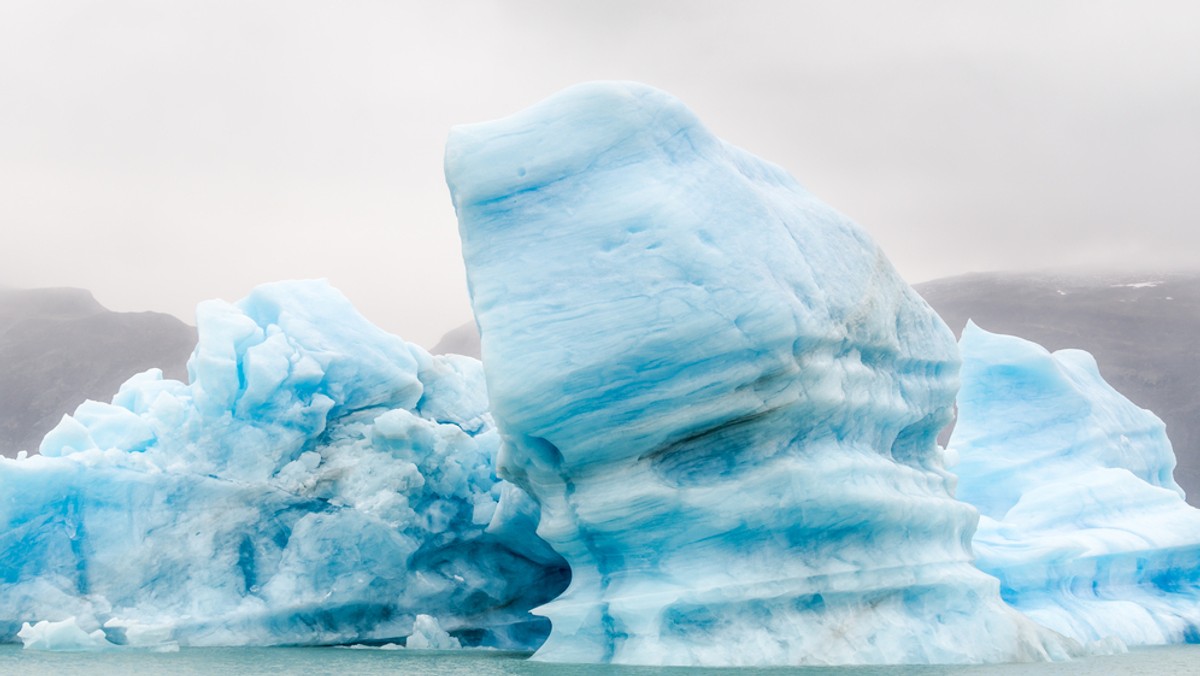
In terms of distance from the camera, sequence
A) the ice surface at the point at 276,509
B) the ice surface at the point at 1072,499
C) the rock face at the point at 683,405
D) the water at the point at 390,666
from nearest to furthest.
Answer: the water at the point at 390,666
the rock face at the point at 683,405
the ice surface at the point at 276,509
the ice surface at the point at 1072,499

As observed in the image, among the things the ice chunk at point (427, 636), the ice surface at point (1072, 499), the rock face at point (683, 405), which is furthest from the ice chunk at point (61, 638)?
the ice surface at point (1072, 499)

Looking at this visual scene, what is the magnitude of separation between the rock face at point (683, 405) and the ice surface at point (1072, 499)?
137 inches

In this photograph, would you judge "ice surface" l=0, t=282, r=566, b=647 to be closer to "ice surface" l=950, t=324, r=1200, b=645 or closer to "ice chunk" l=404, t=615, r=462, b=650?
"ice chunk" l=404, t=615, r=462, b=650

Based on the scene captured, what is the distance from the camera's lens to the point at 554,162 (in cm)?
994

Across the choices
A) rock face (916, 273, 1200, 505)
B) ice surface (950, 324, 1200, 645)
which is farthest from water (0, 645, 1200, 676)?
rock face (916, 273, 1200, 505)

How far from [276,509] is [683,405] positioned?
4857 mm

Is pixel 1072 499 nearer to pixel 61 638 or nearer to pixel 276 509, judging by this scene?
pixel 276 509

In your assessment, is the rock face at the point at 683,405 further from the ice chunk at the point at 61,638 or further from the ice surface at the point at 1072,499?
the ice chunk at the point at 61,638

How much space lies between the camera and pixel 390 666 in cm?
916

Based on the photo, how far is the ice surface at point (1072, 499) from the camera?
45.5 ft

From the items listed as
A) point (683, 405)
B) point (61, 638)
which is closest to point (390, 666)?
point (683, 405)

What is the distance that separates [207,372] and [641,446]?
4935 millimetres

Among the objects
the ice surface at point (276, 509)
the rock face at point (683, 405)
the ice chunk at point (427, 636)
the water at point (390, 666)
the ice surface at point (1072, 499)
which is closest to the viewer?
the water at point (390, 666)

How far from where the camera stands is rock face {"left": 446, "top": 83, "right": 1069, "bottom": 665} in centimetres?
935
